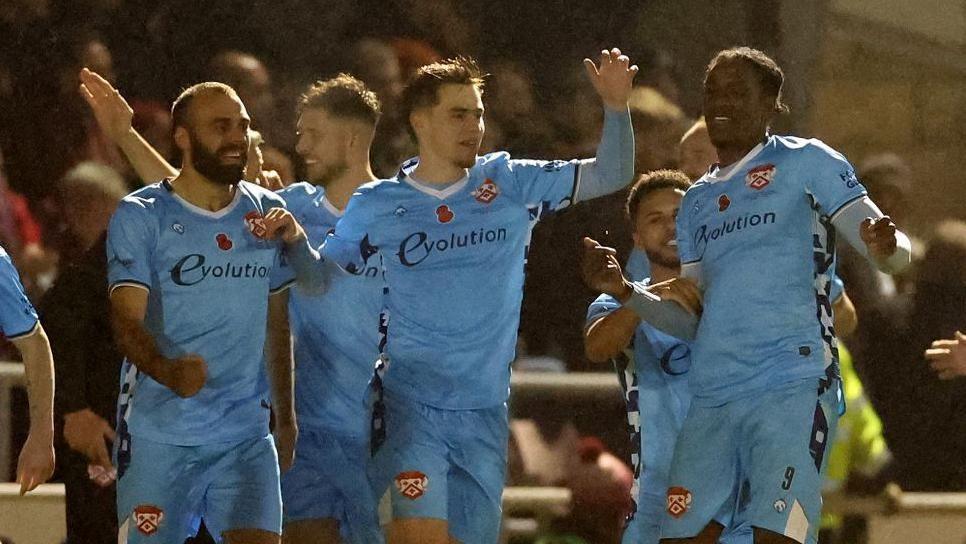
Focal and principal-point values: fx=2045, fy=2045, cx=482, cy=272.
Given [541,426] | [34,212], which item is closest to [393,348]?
[541,426]

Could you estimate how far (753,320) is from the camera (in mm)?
5566

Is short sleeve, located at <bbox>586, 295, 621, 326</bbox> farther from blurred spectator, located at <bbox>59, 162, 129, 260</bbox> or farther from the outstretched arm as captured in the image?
blurred spectator, located at <bbox>59, 162, 129, 260</bbox>

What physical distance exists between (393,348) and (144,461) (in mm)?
829

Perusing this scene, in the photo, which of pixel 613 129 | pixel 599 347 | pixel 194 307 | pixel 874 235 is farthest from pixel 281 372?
pixel 874 235

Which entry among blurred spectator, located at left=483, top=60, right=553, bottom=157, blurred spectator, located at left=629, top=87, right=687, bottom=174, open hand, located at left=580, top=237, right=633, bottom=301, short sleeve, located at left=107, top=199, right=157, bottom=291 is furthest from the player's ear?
blurred spectator, located at left=483, top=60, right=553, bottom=157

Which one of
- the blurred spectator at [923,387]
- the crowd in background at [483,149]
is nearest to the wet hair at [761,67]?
the crowd in background at [483,149]

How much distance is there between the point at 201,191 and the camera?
594cm

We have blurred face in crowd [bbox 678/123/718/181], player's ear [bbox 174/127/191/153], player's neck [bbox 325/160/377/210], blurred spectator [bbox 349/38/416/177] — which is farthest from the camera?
blurred spectator [bbox 349/38/416/177]

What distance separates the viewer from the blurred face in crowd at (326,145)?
667cm

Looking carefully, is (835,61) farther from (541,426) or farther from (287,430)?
(287,430)

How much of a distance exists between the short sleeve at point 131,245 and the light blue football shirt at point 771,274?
1.57 m

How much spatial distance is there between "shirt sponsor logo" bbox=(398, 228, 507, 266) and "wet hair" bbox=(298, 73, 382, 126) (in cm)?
77

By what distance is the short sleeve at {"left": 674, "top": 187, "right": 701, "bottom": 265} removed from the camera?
5.80 metres

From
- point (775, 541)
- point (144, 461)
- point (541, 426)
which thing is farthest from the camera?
point (541, 426)
